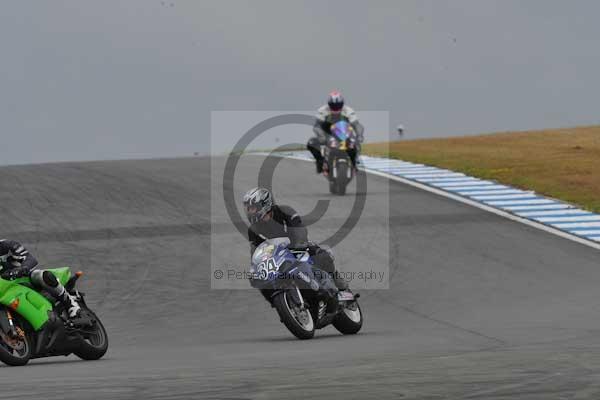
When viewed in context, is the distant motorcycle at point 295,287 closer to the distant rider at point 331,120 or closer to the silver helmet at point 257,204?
the silver helmet at point 257,204

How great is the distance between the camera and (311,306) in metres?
11.5

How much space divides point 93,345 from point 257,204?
2.13 metres

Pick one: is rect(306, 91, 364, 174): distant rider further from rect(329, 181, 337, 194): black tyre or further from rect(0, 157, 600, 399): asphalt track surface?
rect(0, 157, 600, 399): asphalt track surface

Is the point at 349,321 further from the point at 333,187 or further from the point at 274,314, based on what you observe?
the point at 333,187

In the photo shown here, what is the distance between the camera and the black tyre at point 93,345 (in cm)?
1054

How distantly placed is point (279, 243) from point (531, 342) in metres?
2.72

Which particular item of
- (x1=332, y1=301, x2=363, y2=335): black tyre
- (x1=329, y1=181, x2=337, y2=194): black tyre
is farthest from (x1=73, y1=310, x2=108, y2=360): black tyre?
(x1=329, y1=181, x2=337, y2=194): black tyre

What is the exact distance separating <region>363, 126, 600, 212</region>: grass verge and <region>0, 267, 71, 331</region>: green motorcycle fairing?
538 inches

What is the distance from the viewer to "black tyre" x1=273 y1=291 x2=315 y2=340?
1102 cm

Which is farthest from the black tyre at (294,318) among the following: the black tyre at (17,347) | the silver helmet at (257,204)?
the black tyre at (17,347)

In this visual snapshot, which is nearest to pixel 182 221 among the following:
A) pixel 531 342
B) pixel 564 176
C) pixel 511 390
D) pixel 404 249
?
pixel 404 249

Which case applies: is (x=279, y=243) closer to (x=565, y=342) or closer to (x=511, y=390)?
(x=565, y=342)

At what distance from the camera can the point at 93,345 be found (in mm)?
10648

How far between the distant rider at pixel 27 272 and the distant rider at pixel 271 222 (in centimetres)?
197
